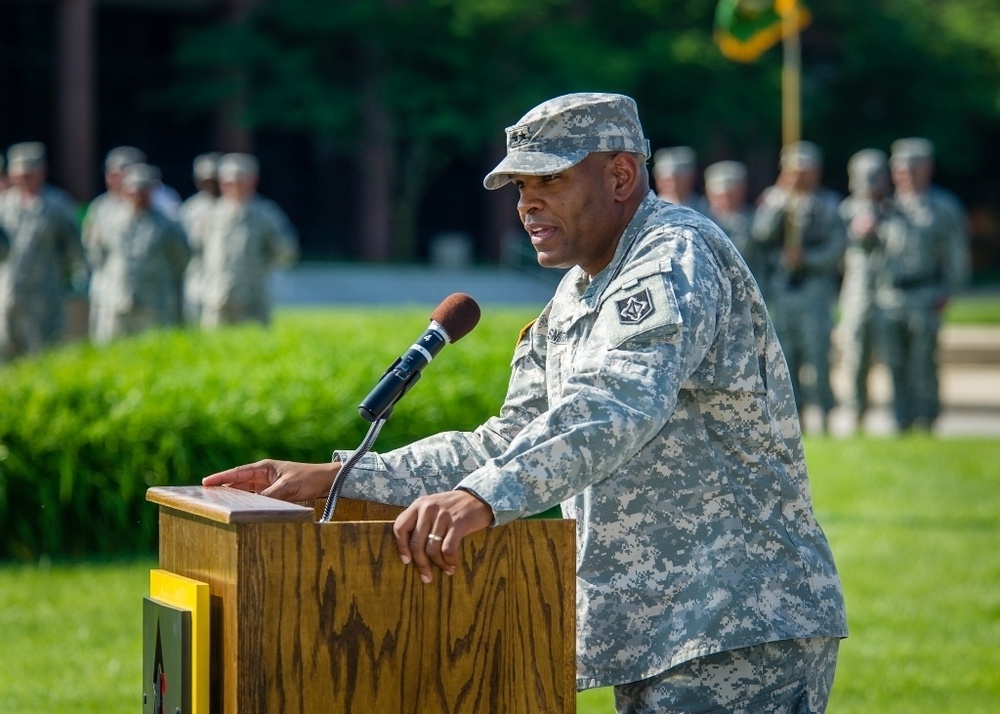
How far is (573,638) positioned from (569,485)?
0.31 m

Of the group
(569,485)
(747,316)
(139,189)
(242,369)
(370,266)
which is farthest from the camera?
(370,266)

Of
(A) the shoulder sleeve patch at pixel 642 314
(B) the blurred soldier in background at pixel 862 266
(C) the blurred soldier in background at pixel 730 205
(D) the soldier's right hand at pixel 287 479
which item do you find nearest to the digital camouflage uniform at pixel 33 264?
(C) the blurred soldier in background at pixel 730 205

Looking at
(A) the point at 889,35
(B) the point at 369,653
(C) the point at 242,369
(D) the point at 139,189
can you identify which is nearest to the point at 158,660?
(B) the point at 369,653

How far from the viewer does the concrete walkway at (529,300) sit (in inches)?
618

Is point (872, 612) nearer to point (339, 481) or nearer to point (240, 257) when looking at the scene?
point (339, 481)

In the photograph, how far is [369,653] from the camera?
9.36 feet

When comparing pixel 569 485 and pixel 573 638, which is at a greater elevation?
pixel 569 485

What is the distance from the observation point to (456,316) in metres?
3.22

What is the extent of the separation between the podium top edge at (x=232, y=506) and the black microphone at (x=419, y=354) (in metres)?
0.23

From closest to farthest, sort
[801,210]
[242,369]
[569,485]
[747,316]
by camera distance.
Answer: [569,485] → [747,316] → [242,369] → [801,210]

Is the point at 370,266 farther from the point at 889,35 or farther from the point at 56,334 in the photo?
the point at 56,334

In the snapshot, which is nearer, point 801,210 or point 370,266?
point 801,210

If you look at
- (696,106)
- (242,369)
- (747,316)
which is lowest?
(242,369)

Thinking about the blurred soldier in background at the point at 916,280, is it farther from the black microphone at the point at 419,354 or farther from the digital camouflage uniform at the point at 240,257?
the black microphone at the point at 419,354
